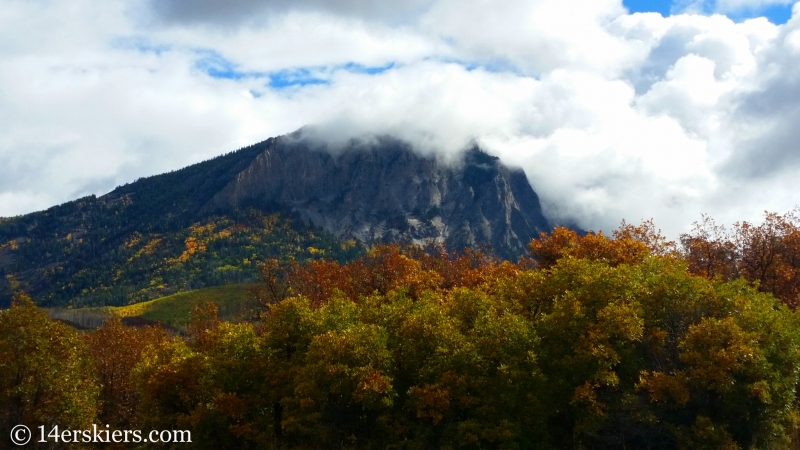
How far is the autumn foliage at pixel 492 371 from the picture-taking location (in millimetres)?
30500

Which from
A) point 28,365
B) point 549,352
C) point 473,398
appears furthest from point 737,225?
point 28,365

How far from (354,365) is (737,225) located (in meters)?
49.5

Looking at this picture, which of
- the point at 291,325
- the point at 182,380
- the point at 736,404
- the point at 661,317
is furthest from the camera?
the point at 182,380

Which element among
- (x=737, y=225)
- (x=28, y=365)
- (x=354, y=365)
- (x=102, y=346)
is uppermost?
(x=737, y=225)

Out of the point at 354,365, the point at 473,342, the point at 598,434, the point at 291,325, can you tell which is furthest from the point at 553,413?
the point at 291,325

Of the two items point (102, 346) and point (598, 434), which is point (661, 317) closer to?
point (598, 434)

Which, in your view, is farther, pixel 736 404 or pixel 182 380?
pixel 182 380

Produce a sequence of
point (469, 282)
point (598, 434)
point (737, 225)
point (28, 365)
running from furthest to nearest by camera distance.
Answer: point (737, 225) < point (469, 282) < point (28, 365) < point (598, 434)

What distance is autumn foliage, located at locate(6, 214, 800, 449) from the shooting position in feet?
100

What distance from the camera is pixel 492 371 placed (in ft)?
118

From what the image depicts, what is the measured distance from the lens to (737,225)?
66.2 metres

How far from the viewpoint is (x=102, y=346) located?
6388cm

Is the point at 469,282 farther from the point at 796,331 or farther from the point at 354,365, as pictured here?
the point at 796,331

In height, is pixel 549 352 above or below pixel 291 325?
below
